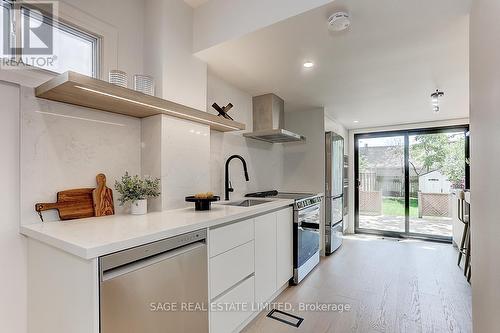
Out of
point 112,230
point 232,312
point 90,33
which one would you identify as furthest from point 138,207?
point 90,33

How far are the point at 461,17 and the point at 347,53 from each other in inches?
29.6

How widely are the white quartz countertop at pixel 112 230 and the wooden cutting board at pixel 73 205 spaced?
7 cm

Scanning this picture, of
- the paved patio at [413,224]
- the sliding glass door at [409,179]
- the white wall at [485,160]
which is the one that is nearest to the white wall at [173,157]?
the white wall at [485,160]

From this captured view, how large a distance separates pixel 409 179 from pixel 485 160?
13.9 ft

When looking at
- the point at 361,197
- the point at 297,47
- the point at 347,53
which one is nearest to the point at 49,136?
the point at 297,47

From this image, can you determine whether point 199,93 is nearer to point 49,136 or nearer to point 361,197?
point 49,136

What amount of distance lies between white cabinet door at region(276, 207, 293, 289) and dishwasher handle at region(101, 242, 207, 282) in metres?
1.19

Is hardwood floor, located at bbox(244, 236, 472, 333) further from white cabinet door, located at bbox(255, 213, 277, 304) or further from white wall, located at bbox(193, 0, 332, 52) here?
white wall, located at bbox(193, 0, 332, 52)

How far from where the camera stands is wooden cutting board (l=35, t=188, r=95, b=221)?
1528 mm

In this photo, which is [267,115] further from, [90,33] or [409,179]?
[409,179]

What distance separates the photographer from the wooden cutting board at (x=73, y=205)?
1.53 m

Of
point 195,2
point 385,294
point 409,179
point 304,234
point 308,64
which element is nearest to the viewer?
point 195,2
